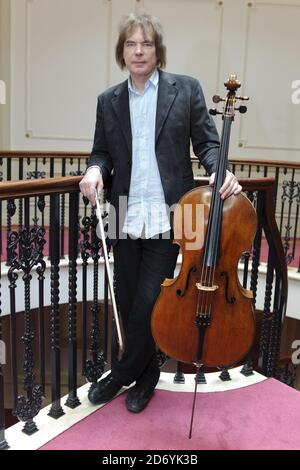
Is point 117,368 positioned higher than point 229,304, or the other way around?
point 229,304

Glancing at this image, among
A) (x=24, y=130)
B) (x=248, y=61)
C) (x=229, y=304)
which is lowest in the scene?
(x=229, y=304)

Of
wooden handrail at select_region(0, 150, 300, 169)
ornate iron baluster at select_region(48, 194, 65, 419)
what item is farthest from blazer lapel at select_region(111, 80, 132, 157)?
wooden handrail at select_region(0, 150, 300, 169)

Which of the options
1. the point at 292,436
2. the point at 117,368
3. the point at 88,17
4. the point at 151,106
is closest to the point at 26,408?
the point at 117,368

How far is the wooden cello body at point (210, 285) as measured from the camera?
1707 millimetres

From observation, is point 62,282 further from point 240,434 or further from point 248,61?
point 248,61

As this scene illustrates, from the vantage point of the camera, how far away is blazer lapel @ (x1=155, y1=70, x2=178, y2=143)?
1.82 meters

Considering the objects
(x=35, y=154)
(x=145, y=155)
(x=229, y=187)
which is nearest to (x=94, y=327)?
(x=145, y=155)

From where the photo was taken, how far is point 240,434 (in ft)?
6.30

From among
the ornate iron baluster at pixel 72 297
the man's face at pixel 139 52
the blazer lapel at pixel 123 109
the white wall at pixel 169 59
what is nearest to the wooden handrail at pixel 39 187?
the ornate iron baluster at pixel 72 297

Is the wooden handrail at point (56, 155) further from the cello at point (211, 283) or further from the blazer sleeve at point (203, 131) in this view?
the cello at point (211, 283)

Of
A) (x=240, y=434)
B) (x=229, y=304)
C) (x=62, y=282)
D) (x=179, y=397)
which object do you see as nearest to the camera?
(x=229, y=304)

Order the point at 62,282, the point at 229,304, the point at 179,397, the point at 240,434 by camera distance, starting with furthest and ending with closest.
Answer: the point at 62,282
the point at 179,397
the point at 240,434
the point at 229,304

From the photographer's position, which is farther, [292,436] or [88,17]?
[88,17]

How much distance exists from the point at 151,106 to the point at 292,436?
1349 mm
